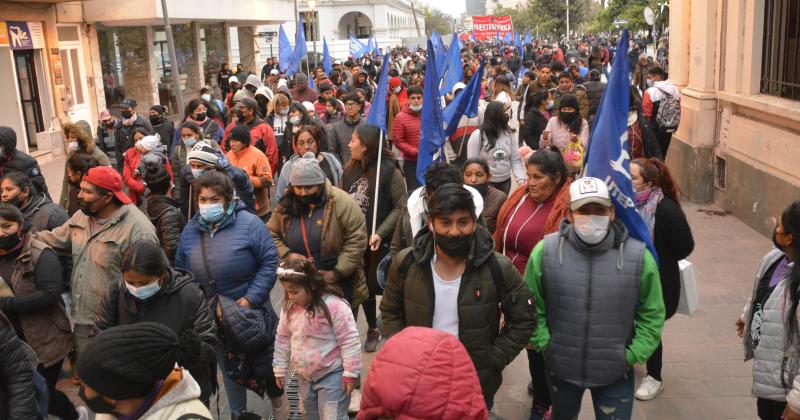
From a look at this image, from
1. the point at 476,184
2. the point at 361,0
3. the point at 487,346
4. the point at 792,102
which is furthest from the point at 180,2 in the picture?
the point at 361,0

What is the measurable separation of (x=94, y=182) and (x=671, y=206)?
3.52 meters

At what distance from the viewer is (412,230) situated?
491 cm

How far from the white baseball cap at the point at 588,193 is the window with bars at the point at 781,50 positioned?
20.4 ft

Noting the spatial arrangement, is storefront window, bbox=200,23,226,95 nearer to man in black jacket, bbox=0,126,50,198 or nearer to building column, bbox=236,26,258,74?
building column, bbox=236,26,258,74

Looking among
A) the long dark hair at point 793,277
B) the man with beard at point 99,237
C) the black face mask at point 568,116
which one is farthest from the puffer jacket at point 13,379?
the black face mask at point 568,116

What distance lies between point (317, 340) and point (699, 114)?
27.9 ft

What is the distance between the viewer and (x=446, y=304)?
3.82m

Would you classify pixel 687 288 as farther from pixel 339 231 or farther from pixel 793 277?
pixel 339 231

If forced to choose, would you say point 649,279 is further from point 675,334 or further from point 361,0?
point 361,0

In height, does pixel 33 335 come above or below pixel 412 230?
below

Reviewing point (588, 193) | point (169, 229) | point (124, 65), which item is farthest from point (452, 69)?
point (124, 65)

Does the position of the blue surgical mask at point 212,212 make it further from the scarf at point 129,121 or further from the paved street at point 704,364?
the scarf at point 129,121

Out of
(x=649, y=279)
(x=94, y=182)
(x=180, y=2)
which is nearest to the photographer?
(x=649, y=279)

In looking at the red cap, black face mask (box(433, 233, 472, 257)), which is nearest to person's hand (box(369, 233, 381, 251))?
the red cap
